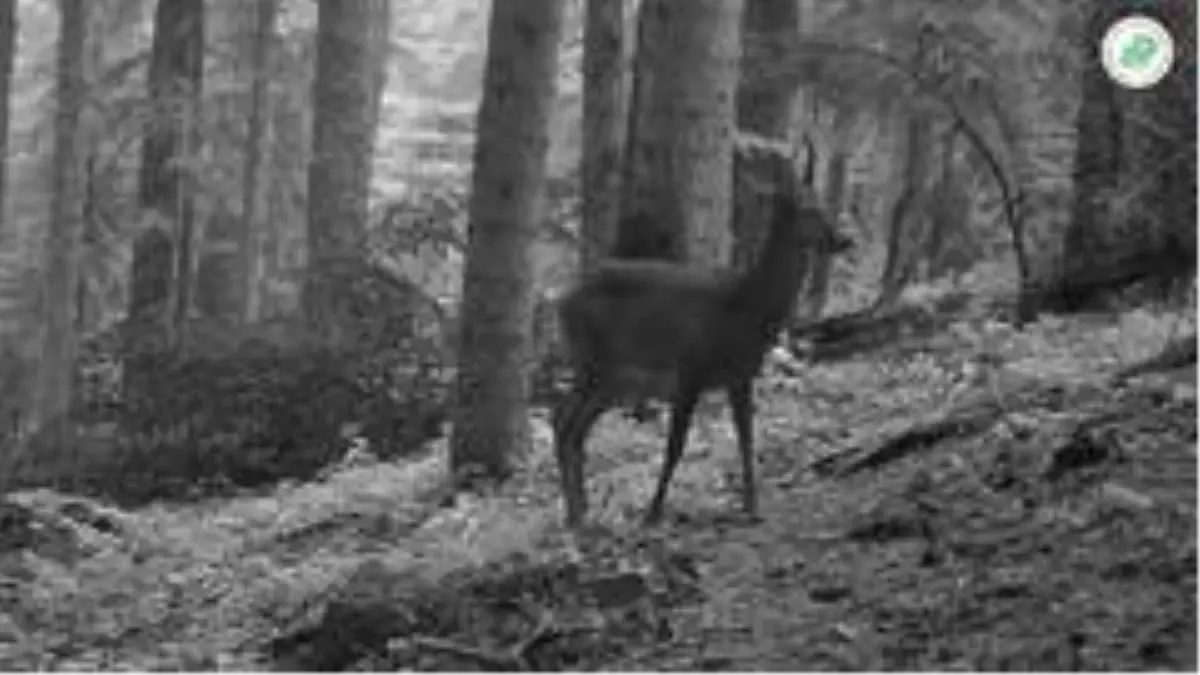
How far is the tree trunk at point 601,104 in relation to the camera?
739 inches

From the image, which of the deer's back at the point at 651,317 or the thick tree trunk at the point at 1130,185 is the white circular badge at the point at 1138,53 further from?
the deer's back at the point at 651,317

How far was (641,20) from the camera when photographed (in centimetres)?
1455

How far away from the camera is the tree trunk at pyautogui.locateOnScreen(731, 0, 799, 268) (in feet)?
53.4

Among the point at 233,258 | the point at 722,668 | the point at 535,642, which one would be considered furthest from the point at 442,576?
the point at 233,258

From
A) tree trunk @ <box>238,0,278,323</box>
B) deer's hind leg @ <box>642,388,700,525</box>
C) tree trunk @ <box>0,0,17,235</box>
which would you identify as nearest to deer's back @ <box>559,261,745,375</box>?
deer's hind leg @ <box>642,388,700,525</box>

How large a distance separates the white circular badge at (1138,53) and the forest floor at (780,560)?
1.57m

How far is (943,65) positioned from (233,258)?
13.9 metres

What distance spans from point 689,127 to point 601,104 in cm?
715

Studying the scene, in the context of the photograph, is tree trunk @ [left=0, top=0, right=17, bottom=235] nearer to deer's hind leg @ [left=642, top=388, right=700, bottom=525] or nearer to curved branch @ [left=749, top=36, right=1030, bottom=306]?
curved branch @ [left=749, top=36, right=1030, bottom=306]

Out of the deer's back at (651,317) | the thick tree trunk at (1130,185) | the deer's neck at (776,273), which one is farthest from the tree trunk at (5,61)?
the deer's neck at (776,273)

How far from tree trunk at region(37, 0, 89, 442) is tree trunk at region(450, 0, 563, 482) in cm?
1045

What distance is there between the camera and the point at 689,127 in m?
12.4

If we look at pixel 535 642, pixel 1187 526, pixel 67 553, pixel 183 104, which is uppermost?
pixel 183 104

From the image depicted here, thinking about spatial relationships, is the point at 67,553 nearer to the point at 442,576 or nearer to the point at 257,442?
the point at 257,442
